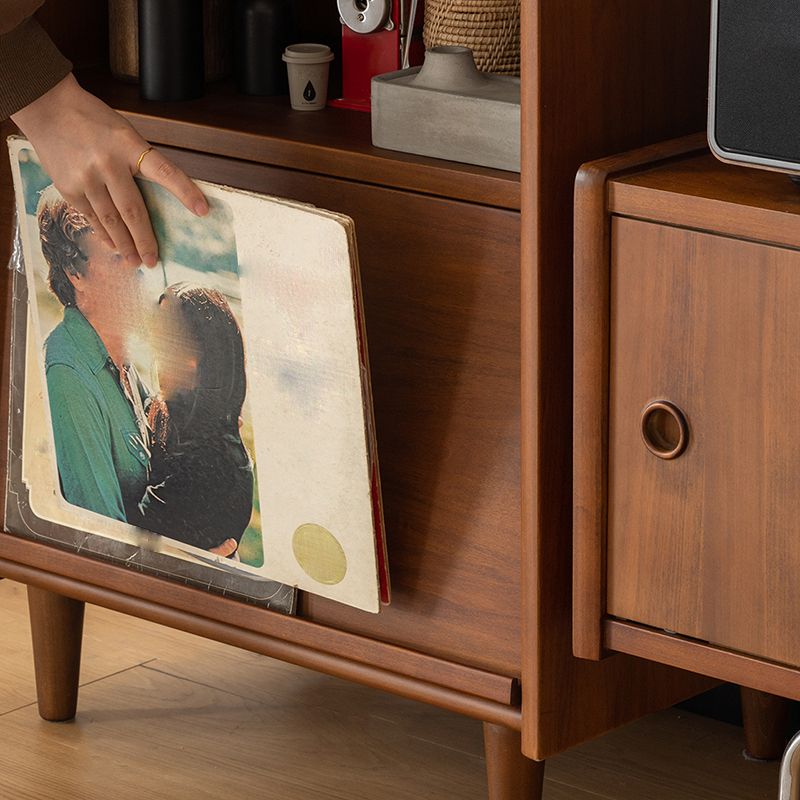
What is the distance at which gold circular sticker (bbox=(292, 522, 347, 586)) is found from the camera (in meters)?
1.10

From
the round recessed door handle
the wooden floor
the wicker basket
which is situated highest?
the wicker basket

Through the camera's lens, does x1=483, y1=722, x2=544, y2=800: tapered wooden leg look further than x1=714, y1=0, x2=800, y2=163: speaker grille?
Yes

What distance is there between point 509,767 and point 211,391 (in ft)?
1.15

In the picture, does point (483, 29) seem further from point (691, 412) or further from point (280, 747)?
point (280, 747)

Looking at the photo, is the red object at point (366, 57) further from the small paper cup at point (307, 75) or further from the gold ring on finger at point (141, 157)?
Answer: the gold ring on finger at point (141, 157)

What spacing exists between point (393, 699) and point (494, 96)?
68cm

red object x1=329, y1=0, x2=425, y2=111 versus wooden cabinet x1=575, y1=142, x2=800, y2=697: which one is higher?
red object x1=329, y1=0, x2=425, y2=111

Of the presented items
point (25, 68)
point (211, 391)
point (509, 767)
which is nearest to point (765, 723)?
point (509, 767)

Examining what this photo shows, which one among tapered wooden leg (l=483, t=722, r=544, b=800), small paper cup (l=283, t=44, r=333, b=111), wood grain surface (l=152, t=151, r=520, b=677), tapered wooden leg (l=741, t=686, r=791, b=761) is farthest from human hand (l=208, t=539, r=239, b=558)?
tapered wooden leg (l=741, t=686, r=791, b=761)

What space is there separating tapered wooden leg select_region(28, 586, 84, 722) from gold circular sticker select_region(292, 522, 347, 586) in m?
0.39

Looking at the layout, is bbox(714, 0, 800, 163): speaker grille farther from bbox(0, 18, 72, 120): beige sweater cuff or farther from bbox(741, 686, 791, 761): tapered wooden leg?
bbox(741, 686, 791, 761): tapered wooden leg

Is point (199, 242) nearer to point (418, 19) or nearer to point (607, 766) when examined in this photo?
point (418, 19)

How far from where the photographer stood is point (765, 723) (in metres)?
1.36

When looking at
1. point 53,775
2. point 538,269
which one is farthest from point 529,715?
point 53,775
